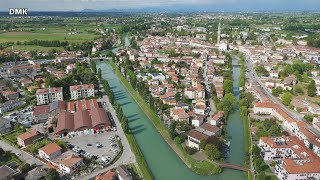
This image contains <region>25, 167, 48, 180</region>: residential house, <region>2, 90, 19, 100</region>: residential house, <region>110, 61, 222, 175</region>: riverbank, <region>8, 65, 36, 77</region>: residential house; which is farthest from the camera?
<region>8, 65, 36, 77</region>: residential house

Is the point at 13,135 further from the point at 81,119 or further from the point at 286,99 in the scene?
the point at 286,99

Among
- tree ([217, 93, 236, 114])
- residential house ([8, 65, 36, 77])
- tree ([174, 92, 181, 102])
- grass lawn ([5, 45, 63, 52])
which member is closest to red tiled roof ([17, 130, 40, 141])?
tree ([174, 92, 181, 102])

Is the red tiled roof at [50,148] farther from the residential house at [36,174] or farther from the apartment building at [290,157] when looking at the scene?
the apartment building at [290,157]

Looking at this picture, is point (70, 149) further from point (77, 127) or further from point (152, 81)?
point (152, 81)

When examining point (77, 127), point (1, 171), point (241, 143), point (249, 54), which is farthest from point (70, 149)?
point (249, 54)

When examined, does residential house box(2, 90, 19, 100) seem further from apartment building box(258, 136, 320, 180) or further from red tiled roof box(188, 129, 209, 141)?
apartment building box(258, 136, 320, 180)

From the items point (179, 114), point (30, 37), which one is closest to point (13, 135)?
point (179, 114)
